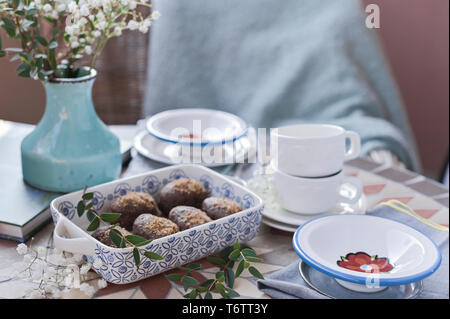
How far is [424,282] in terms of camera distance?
80 centimetres

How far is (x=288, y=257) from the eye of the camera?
0.83 m

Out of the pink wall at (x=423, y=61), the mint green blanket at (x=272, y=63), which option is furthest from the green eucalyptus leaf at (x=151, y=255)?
the pink wall at (x=423, y=61)

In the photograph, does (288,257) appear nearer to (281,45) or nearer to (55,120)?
(55,120)

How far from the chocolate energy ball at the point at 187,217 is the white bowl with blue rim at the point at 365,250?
0.14m

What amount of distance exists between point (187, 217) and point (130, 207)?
100 mm

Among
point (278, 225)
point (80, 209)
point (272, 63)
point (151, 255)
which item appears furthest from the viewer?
point (272, 63)

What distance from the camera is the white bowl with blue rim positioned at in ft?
2.22

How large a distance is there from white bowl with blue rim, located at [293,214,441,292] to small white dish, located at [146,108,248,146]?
0.42 metres

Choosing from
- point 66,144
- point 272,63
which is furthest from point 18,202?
point 272,63

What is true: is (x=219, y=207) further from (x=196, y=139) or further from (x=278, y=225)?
(x=196, y=139)

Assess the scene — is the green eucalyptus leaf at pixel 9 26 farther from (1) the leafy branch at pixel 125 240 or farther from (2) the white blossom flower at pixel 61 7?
(1) the leafy branch at pixel 125 240

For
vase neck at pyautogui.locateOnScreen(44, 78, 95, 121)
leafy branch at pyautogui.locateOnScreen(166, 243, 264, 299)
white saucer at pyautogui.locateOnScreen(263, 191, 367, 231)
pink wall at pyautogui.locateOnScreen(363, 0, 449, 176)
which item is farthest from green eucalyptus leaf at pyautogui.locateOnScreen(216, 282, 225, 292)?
pink wall at pyautogui.locateOnScreen(363, 0, 449, 176)
